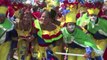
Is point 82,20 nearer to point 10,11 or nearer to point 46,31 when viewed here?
point 46,31

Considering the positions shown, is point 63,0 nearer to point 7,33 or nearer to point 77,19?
point 77,19

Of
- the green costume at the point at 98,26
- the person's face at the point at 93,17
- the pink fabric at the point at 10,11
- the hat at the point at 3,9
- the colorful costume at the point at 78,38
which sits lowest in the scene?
the colorful costume at the point at 78,38

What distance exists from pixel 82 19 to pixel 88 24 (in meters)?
0.53

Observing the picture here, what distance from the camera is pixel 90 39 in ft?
36.1

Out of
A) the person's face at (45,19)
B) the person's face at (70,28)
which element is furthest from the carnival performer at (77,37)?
the person's face at (45,19)

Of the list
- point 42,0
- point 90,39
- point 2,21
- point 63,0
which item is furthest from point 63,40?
point 42,0

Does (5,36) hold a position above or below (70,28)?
below

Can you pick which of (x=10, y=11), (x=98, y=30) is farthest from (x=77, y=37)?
(x=10, y=11)

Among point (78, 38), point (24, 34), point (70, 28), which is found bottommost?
point (78, 38)

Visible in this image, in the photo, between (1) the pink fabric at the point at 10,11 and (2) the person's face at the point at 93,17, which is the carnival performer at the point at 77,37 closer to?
(2) the person's face at the point at 93,17

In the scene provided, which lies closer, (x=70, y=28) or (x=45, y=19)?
(x=70, y=28)

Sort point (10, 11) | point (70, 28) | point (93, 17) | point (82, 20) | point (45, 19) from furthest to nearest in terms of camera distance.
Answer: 1. point (10, 11)
2. point (82, 20)
3. point (93, 17)
4. point (45, 19)
5. point (70, 28)

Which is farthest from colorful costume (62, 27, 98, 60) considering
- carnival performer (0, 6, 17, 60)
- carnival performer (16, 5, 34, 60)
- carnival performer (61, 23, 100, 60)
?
carnival performer (0, 6, 17, 60)

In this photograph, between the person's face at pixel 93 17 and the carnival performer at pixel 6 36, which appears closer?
the carnival performer at pixel 6 36
